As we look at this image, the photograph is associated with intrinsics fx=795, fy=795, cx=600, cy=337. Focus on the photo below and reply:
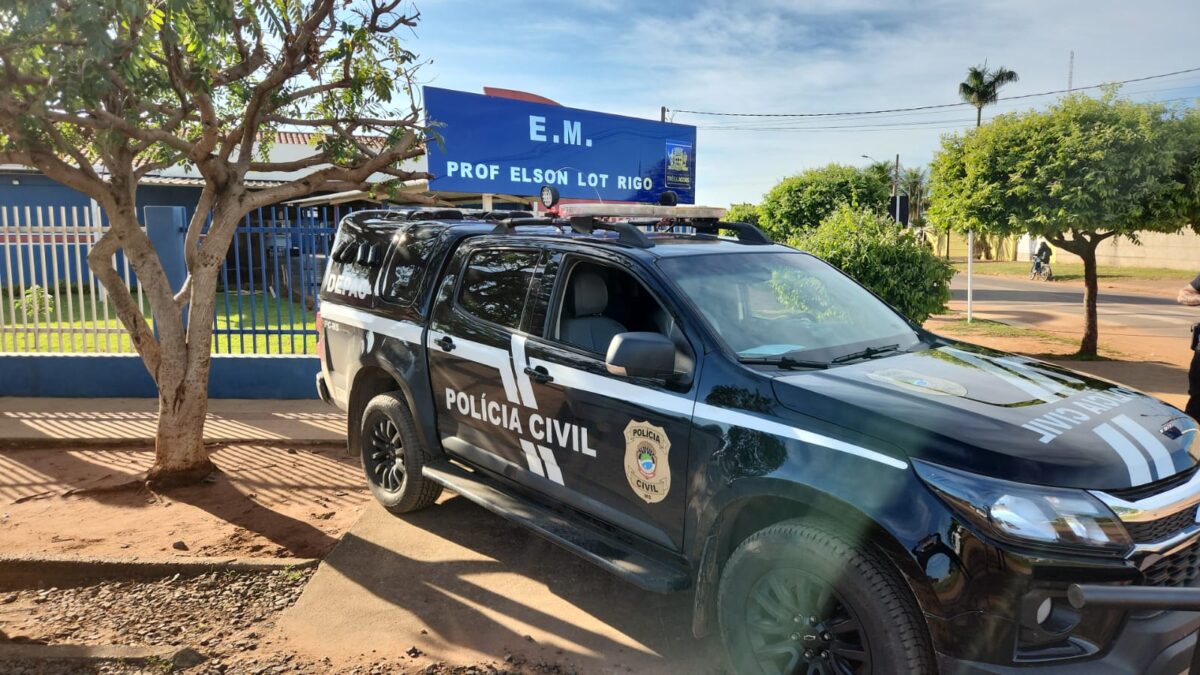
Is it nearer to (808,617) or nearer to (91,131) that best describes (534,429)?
(808,617)

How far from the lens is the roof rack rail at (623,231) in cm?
396

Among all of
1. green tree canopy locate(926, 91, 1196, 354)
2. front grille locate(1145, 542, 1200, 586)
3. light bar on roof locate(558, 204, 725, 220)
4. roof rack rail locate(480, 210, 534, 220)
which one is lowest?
front grille locate(1145, 542, 1200, 586)

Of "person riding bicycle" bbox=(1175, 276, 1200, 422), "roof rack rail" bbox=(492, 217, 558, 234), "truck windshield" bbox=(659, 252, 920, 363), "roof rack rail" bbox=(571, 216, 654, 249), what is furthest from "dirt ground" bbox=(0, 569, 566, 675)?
"person riding bicycle" bbox=(1175, 276, 1200, 422)

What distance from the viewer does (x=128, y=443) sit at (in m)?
6.98

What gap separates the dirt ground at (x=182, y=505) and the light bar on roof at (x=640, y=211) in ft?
8.27

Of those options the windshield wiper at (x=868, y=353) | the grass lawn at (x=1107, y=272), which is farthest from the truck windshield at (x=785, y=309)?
the grass lawn at (x=1107, y=272)

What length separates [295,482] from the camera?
6016 mm

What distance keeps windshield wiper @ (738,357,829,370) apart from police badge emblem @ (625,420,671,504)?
461 mm

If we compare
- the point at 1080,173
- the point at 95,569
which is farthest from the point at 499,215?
the point at 1080,173

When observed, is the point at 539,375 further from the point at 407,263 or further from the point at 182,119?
the point at 182,119

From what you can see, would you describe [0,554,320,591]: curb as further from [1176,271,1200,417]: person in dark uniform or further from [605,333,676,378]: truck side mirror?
[1176,271,1200,417]: person in dark uniform

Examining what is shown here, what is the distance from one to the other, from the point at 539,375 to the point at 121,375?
6.63 m

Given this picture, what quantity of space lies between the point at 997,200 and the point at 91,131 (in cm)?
1162

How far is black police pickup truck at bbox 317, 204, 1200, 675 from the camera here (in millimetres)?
2477
